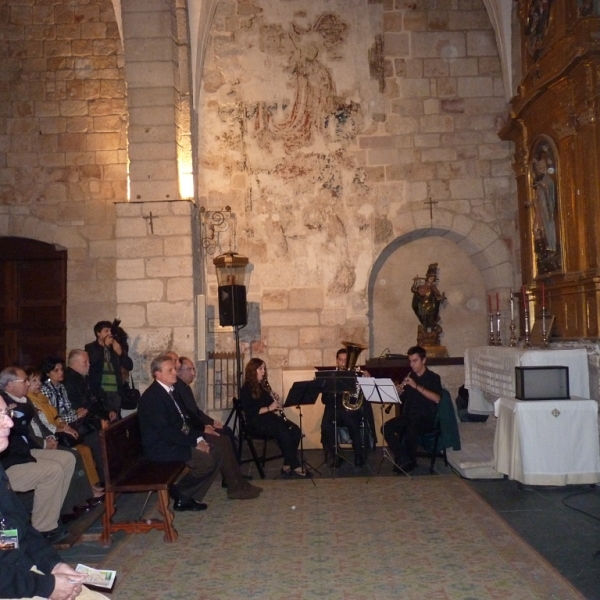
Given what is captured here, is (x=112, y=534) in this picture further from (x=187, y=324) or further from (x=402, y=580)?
(x=187, y=324)

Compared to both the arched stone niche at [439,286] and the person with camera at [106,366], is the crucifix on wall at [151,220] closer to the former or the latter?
the person with camera at [106,366]

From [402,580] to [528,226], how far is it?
214 inches

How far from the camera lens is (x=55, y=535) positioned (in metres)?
4.67

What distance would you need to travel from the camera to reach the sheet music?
639cm

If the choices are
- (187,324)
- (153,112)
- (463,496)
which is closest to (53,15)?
(153,112)

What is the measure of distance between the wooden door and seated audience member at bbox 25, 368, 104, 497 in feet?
12.9

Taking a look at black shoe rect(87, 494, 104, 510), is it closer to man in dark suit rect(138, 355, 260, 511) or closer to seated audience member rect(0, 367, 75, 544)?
man in dark suit rect(138, 355, 260, 511)

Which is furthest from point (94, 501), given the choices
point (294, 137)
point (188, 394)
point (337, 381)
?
point (294, 137)

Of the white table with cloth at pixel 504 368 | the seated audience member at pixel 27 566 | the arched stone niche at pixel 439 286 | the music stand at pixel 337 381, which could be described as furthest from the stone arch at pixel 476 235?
the seated audience member at pixel 27 566

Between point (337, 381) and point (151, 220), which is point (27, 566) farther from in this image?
point (151, 220)

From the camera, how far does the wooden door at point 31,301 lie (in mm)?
9516

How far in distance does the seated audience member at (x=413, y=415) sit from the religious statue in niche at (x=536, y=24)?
11.6ft

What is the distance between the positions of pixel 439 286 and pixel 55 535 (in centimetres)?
641

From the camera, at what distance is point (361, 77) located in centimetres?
943
